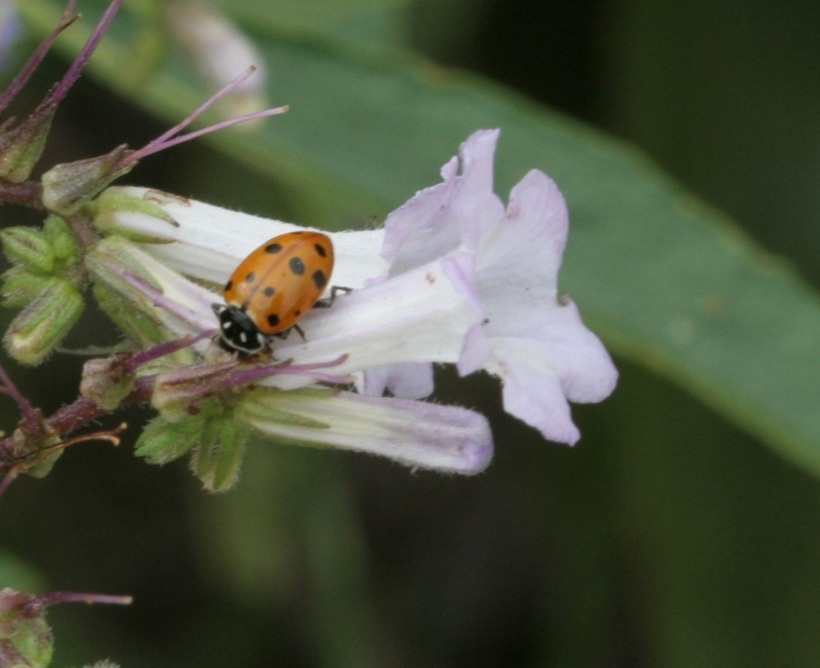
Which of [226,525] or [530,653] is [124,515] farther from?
[530,653]

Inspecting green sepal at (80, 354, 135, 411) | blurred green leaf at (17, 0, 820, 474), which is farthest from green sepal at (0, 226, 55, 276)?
blurred green leaf at (17, 0, 820, 474)

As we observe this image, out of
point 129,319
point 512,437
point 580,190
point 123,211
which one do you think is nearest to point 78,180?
point 123,211

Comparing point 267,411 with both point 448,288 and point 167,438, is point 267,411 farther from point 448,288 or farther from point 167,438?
point 448,288

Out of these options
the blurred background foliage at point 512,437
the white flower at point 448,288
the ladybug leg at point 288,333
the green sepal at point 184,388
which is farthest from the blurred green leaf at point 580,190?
the green sepal at point 184,388

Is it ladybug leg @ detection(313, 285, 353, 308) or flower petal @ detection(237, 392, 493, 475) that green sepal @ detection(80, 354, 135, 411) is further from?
ladybug leg @ detection(313, 285, 353, 308)

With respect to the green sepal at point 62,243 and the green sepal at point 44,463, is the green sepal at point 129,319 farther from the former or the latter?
the green sepal at point 44,463

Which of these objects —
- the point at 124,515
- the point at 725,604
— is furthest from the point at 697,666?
the point at 124,515

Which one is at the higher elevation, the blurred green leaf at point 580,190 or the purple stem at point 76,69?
the blurred green leaf at point 580,190
